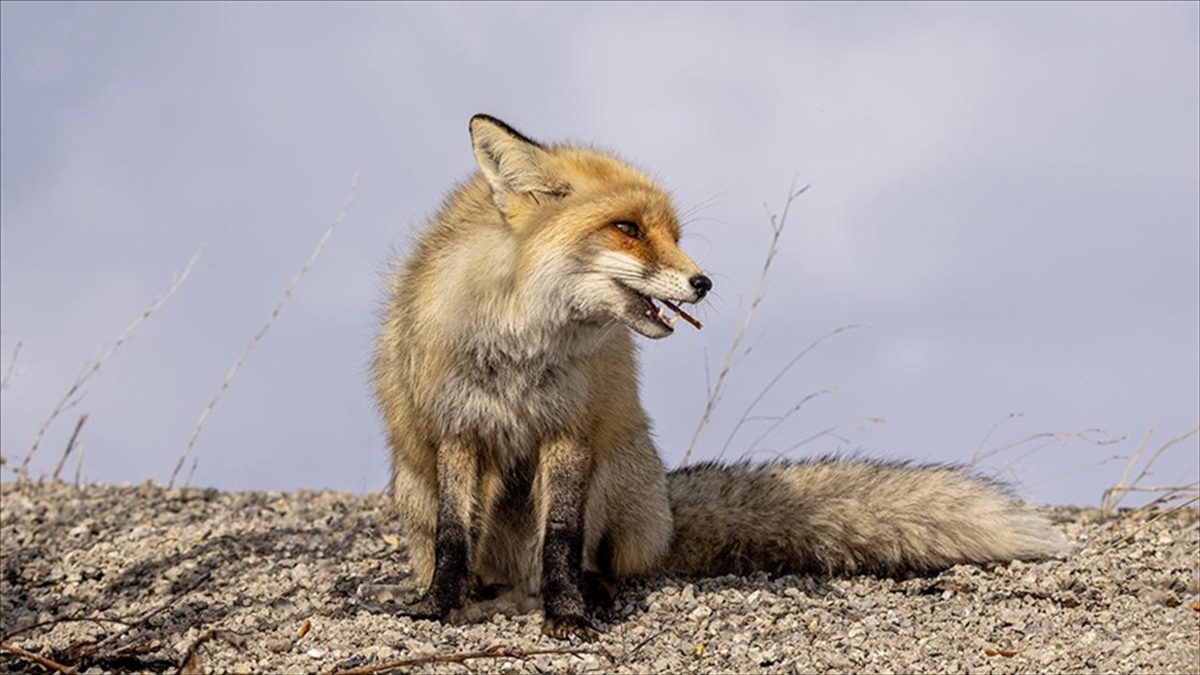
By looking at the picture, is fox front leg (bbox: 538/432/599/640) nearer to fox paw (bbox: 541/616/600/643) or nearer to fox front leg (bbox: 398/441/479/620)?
fox paw (bbox: 541/616/600/643)

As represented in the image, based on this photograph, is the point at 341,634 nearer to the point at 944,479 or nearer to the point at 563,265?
the point at 563,265

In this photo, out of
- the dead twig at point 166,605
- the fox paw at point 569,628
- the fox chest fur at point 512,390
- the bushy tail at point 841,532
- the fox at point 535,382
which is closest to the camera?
the dead twig at point 166,605

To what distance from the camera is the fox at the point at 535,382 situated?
5.76 m

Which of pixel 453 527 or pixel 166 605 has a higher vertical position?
pixel 453 527

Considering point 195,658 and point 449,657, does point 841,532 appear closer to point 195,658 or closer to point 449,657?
point 449,657

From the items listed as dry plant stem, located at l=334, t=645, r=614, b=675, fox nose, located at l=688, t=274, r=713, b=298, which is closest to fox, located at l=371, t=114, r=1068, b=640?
fox nose, located at l=688, t=274, r=713, b=298

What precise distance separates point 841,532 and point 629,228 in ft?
7.21

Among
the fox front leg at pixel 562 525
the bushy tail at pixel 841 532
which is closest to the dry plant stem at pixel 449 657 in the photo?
the fox front leg at pixel 562 525

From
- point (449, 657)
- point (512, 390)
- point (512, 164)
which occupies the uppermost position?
point (512, 164)

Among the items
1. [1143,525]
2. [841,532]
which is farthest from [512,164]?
[1143,525]

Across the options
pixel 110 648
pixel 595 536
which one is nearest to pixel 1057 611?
pixel 595 536

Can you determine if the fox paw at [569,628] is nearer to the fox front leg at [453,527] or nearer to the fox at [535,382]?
the fox at [535,382]

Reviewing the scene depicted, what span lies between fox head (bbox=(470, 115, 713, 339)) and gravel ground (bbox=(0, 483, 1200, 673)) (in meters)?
1.29

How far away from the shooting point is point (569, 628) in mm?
5926
